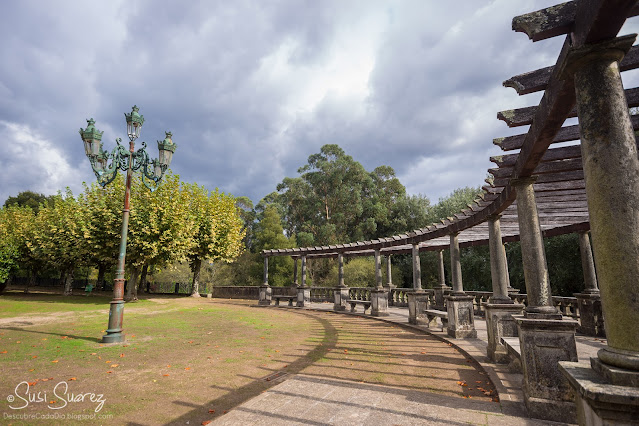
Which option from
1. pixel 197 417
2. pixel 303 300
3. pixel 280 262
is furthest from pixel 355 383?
pixel 280 262

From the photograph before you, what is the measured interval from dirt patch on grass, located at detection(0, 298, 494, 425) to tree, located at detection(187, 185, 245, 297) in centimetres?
1233

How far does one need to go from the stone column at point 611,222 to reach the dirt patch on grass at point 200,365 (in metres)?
2.53

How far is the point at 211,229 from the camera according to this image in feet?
72.7

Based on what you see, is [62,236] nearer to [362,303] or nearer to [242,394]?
[362,303]

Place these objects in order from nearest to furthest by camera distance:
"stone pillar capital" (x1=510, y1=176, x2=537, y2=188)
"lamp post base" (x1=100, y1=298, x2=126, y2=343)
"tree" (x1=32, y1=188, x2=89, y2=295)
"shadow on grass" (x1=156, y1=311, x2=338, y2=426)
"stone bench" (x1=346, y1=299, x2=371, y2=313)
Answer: "shadow on grass" (x1=156, y1=311, x2=338, y2=426) → "stone pillar capital" (x1=510, y1=176, x2=537, y2=188) → "lamp post base" (x1=100, y1=298, x2=126, y2=343) → "stone bench" (x1=346, y1=299, x2=371, y2=313) → "tree" (x1=32, y1=188, x2=89, y2=295)

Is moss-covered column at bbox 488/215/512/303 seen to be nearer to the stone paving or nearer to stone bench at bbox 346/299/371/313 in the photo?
the stone paving

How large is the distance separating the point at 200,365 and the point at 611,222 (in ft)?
21.7

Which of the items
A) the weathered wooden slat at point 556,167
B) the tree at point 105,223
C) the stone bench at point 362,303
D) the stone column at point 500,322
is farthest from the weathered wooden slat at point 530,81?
the tree at point 105,223

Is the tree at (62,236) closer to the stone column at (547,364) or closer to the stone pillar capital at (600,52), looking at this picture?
the stone column at (547,364)

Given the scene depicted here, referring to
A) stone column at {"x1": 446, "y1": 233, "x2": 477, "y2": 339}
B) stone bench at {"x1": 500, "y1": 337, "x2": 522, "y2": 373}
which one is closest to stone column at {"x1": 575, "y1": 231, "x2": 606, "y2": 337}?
stone column at {"x1": 446, "y1": 233, "x2": 477, "y2": 339}

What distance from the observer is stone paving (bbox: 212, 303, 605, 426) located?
11.7 ft

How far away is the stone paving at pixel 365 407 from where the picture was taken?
3553mm

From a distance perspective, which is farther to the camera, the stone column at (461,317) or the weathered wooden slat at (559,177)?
the stone column at (461,317)

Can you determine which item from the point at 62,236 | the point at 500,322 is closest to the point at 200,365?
the point at 500,322
